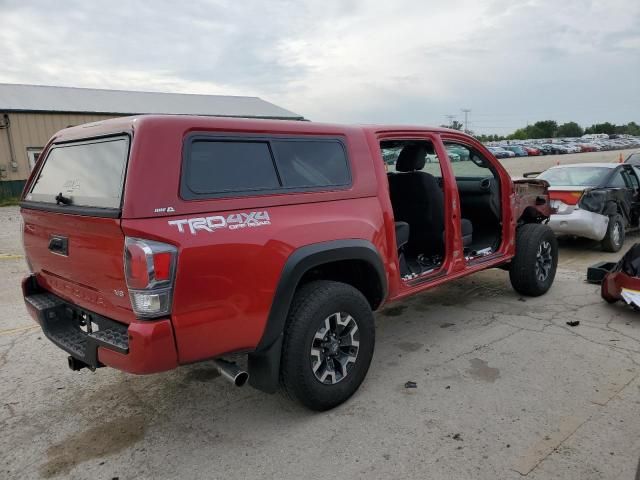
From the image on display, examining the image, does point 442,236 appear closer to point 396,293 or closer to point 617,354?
point 396,293

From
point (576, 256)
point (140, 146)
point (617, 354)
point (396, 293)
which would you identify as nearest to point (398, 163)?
point (396, 293)

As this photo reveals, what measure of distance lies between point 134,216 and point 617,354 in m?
3.89

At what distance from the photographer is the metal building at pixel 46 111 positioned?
21781mm

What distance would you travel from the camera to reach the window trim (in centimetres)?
263

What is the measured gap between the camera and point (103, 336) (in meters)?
2.75

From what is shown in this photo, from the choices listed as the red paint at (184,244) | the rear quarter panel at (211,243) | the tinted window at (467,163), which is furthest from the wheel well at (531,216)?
the rear quarter panel at (211,243)

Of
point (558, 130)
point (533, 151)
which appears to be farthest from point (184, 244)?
point (558, 130)

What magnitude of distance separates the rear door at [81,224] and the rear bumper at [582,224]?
713 centimetres

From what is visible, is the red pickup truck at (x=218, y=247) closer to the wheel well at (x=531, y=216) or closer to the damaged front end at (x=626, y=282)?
the damaged front end at (x=626, y=282)

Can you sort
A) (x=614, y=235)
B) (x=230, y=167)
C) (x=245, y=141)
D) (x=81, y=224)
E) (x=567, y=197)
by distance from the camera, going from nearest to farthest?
(x=81, y=224) → (x=230, y=167) → (x=245, y=141) → (x=567, y=197) → (x=614, y=235)

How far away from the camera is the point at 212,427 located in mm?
3199

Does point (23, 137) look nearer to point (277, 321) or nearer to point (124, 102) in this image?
point (124, 102)

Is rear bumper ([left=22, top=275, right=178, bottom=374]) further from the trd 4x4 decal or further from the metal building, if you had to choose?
the metal building

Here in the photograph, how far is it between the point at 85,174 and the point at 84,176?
0.02 metres
